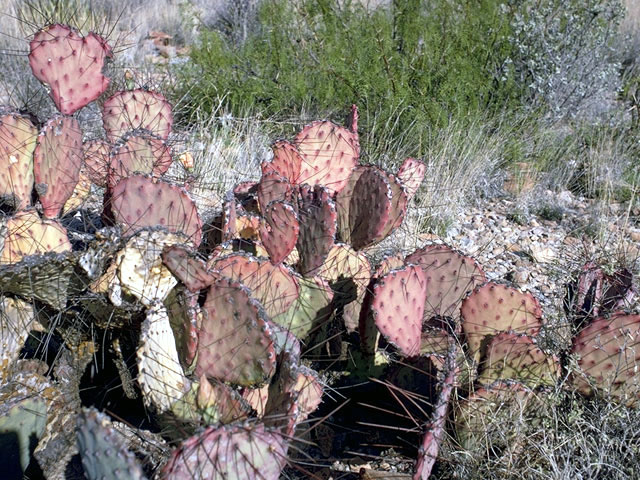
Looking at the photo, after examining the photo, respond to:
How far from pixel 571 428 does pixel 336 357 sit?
86cm

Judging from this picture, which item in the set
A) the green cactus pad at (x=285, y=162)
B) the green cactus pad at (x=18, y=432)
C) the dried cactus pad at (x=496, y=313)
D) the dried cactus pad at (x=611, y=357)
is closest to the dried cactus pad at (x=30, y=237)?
the green cactus pad at (x=18, y=432)

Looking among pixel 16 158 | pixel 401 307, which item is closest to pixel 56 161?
pixel 16 158

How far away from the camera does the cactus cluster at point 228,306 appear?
1835mm

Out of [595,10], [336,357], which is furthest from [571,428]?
[595,10]

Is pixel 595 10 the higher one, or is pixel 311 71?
pixel 595 10

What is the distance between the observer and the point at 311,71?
523 centimetres

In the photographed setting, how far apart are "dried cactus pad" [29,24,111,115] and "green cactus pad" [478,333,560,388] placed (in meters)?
1.89

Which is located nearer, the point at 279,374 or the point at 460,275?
the point at 279,374

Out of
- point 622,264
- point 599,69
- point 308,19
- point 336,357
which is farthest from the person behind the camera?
point 599,69

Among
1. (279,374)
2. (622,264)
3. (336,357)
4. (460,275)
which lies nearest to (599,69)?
(622,264)

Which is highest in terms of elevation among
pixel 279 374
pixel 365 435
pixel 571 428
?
pixel 279 374

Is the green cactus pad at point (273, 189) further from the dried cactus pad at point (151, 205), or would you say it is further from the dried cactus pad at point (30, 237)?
the dried cactus pad at point (30, 237)

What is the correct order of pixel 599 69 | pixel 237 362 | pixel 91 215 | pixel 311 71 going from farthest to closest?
pixel 599 69
pixel 311 71
pixel 91 215
pixel 237 362

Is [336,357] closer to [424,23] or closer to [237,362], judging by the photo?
[237,362]
